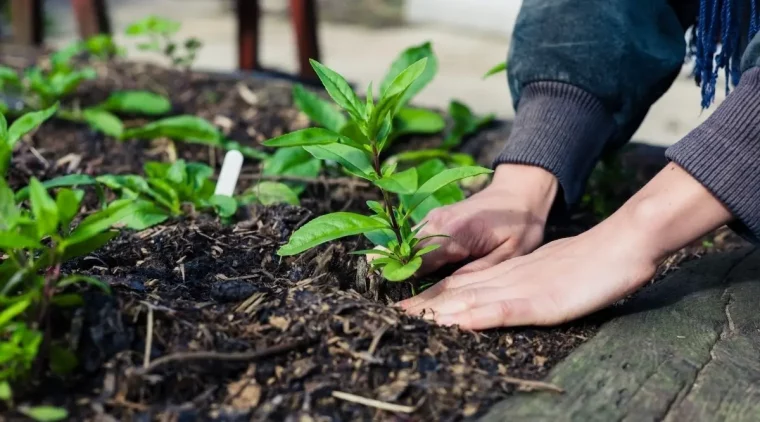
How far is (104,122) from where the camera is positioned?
2.52 metres

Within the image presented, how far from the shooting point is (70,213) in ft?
3.63

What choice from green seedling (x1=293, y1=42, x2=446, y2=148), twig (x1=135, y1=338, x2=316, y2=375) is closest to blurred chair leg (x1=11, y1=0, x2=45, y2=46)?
green seedling (x1=293, y1=42, x2=446, y2=148)

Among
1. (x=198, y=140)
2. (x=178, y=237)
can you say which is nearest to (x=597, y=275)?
(x=178, y=237)

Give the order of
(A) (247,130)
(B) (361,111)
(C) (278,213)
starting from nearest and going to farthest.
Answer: (B) (361,111) → (C) (278,213) → (A) (247,130)

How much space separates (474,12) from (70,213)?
4776 mm

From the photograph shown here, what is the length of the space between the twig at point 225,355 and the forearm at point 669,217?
0.58 metres

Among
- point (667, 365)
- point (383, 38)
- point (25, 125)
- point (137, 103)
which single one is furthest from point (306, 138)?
point (383, 38)

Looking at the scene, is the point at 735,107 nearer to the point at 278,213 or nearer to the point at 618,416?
the point at 618,416

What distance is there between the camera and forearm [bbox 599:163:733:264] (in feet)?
4.59

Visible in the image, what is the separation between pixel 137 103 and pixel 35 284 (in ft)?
5.35

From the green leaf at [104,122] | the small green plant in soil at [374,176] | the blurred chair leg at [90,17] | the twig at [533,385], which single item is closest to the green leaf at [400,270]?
the small green plant in soil at [374,176]

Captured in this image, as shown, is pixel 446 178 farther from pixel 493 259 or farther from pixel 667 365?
pixel 667 365

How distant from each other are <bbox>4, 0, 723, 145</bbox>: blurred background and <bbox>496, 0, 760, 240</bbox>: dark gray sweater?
→ 1.60 m

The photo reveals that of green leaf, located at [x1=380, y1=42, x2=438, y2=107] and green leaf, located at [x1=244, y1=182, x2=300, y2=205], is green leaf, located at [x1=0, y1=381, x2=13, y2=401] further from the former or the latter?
green leaf, located at [x1=380, y1=42, x2=438, y2=107]
